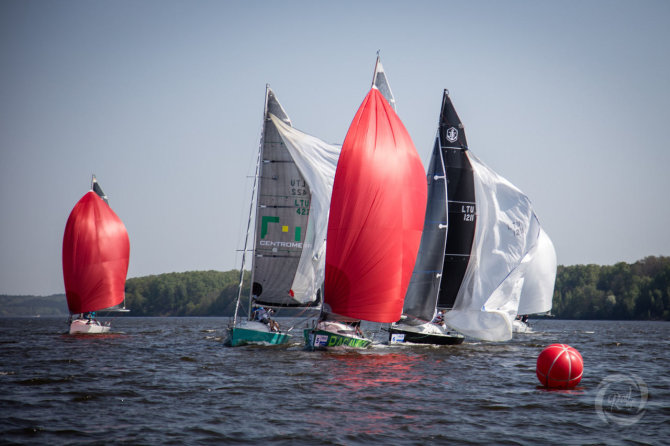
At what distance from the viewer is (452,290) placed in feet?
104

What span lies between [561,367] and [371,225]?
9.33m

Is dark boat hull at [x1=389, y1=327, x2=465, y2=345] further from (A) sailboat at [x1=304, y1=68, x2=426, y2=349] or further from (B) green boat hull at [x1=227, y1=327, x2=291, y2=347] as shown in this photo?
(B) green boat hull at [x1=227, y1=327, x2=291, y2=347]

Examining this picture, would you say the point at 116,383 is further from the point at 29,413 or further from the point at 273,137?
the point at 273,137

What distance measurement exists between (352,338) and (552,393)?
962 cm

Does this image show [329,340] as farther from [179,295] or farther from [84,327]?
[179,295]

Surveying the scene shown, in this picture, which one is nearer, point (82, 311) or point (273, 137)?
point (273, 137)

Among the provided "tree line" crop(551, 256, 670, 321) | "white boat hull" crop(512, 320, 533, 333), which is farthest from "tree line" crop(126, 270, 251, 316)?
"white boat hull" crop(512, 320, 533, 333)

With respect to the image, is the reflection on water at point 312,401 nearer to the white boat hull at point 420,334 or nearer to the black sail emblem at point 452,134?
the white boat hull at point 420,334

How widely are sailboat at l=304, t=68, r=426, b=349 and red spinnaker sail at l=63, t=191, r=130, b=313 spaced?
20.2 meters

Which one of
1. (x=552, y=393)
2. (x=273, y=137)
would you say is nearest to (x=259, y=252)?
(x=273, y=137)

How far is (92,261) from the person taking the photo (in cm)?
4084

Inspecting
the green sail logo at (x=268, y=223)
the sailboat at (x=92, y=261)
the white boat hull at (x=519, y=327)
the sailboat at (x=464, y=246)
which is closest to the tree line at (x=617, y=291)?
the white boat hull at (x=519, y=327)

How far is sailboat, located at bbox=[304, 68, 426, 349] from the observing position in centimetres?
2492

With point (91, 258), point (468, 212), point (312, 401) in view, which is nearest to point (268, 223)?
point (468, 212)
